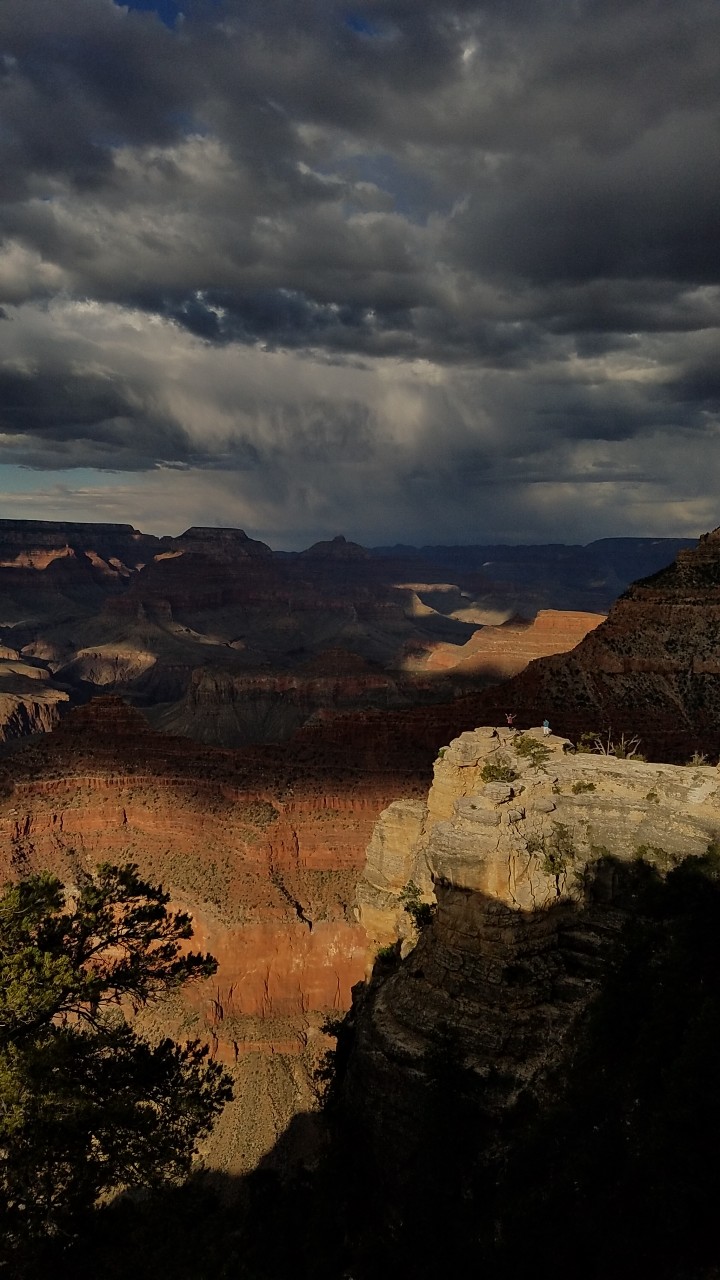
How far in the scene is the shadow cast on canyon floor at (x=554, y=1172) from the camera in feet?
44.8

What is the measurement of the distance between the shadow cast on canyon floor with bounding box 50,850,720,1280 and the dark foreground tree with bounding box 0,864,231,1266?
1.92 meters

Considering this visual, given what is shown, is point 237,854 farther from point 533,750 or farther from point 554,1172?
point 554,1172

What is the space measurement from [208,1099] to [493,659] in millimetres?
136350

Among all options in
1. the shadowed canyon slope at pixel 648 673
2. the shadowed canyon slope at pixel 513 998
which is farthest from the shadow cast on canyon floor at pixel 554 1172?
the shadowed canyon slope at pixel 648 673

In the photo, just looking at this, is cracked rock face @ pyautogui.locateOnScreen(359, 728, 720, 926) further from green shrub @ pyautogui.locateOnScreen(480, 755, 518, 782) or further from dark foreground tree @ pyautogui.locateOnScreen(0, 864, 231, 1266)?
dark foreground tree @ pyautogui.locateOnScreen(0, 864, 231, 1266)

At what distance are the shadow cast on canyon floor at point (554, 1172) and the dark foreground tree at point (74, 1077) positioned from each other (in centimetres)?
192

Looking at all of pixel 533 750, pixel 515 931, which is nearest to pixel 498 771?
pixel 533 750

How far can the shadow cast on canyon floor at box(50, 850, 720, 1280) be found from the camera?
13.7 meters

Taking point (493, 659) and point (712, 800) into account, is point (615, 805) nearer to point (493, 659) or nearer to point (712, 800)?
point (712, 800)

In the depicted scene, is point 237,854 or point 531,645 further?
point 531,645

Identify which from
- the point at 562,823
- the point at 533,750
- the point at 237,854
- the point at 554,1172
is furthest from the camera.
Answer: the point at 237,854

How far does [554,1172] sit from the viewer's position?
16062mm

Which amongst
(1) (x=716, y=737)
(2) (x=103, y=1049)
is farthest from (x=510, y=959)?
(1) (x=716, y=737)

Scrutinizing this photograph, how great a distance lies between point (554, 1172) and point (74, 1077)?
11191 millimetres
